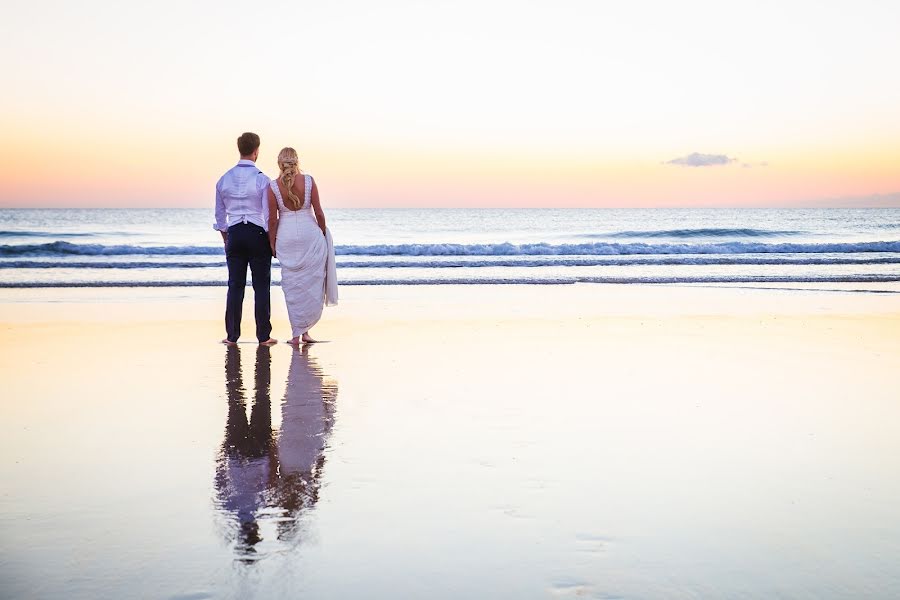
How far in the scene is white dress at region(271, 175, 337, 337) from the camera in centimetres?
834

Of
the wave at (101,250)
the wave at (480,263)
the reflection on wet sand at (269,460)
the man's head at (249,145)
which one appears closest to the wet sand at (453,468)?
the reflection on wet sand at (269,460)

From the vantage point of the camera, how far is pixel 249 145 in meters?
8.23

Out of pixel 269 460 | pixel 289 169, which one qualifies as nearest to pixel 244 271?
pixel 289 169

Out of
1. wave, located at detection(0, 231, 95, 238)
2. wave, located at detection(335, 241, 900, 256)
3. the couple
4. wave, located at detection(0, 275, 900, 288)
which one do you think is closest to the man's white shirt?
the couple

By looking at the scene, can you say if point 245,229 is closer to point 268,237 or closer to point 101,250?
point 268,237

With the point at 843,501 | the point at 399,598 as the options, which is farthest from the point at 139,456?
the point at 843,501

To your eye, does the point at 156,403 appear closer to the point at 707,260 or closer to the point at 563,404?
the point at 563,404

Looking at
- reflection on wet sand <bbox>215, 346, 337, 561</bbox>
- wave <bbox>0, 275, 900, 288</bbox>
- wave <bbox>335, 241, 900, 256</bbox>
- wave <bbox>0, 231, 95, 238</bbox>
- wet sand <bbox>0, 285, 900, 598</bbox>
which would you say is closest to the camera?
wet sand <bbox>0, 285, 900, 598</bbox>

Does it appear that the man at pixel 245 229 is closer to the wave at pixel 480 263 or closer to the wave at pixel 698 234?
the wave at pixel 480 263

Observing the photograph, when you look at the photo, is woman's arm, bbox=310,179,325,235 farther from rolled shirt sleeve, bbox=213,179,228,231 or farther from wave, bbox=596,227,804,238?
wave, bbox=596,227,804,238

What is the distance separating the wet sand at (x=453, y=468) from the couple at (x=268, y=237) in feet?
1.65

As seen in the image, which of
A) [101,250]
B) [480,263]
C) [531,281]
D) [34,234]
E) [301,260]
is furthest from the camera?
[34,234]

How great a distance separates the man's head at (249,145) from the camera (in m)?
8.18

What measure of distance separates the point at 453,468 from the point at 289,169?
4.77 metres
